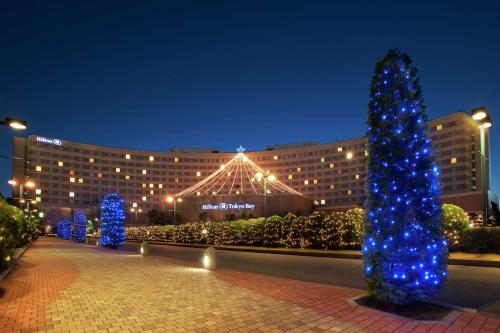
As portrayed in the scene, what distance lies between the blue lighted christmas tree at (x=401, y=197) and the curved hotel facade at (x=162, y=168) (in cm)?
9349

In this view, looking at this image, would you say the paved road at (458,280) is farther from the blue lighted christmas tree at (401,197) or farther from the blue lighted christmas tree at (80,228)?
the blue lighted christmas tree at (80,228)

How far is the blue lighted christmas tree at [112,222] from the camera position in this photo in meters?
28.0

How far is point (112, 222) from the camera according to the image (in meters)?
28.2

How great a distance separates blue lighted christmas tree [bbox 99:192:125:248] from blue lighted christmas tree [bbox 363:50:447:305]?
25.2 m

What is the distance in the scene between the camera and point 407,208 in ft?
21.8

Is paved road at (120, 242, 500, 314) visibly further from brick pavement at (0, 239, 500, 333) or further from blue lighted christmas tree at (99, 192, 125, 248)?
blue lighted christmas tree at (99, 192, 125, 248)

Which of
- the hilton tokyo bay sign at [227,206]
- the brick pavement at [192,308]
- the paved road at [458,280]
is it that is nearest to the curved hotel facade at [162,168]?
the hilton tokyo bay sign at [227,206]

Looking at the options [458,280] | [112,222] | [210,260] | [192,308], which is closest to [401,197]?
[192,308]

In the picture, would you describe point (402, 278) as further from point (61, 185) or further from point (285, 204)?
point (61, 185)

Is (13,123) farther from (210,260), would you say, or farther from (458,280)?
(458,280)

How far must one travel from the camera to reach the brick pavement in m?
5.50

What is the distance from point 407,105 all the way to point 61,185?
409 feet

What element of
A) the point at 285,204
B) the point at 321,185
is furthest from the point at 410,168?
the point at 321,185

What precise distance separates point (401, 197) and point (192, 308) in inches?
186
